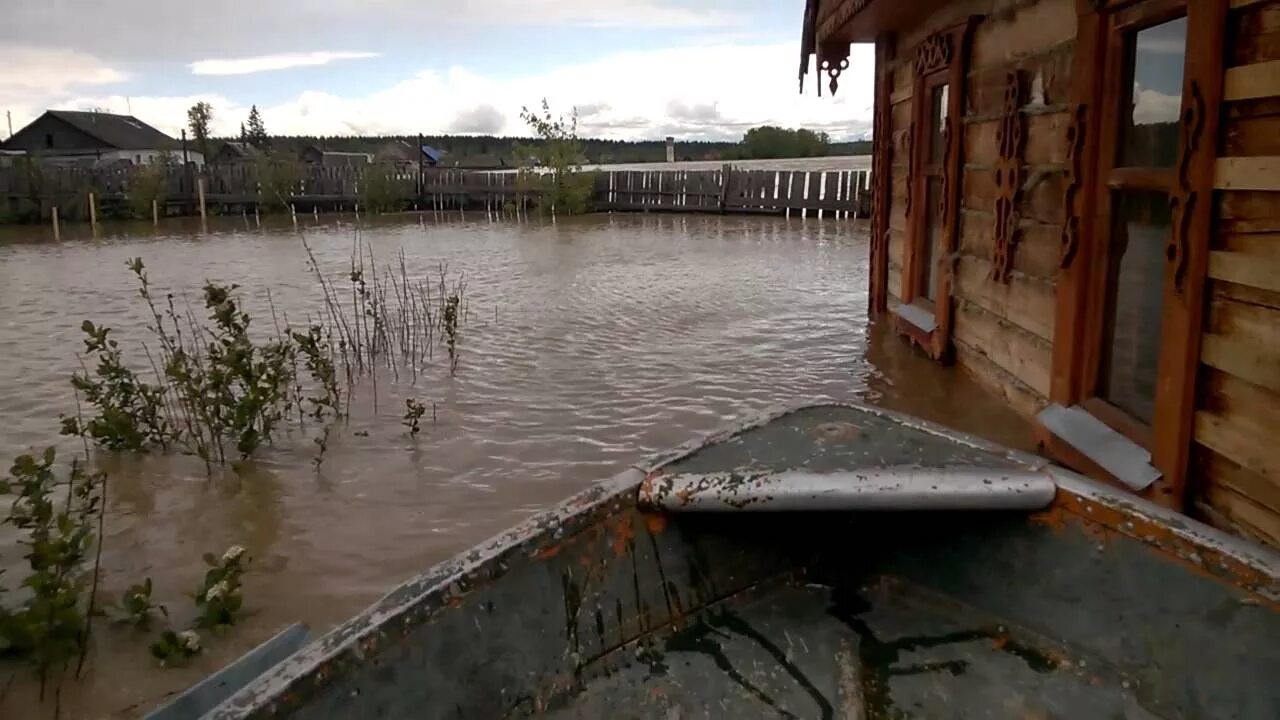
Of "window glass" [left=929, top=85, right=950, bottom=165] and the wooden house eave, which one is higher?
the wooden house eave

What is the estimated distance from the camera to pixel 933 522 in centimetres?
253

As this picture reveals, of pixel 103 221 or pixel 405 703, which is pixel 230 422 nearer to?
pixel 405 703

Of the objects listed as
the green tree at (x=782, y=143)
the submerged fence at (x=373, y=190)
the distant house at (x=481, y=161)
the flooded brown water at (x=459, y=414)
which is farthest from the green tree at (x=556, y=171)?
the green tree at (x=782, y=143)

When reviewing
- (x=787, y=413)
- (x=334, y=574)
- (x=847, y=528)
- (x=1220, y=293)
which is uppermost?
(x=1220, y=293)

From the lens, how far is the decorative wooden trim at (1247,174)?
2.72 meters

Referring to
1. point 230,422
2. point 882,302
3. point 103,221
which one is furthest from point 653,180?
point 230,422

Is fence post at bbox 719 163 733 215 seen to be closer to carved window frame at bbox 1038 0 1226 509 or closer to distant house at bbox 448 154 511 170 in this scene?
carved window frame at bbox 1038 0 1226 509

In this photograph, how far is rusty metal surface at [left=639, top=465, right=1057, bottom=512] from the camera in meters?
2.22

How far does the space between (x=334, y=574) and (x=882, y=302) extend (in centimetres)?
631

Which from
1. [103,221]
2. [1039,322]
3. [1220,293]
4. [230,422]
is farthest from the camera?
[103,221]

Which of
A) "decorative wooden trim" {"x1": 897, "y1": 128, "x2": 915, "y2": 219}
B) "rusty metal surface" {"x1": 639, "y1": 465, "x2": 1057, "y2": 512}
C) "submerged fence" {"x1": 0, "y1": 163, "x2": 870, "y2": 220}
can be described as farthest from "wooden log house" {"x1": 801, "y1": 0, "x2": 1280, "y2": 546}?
"submerged fence" {"x1": 0, "y1": 163, "x2": 870, "y2": 220}

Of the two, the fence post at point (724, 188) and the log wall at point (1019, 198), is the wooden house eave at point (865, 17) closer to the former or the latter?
the log wall at point (1019, 198)

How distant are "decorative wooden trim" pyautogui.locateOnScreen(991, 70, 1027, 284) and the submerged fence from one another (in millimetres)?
17067

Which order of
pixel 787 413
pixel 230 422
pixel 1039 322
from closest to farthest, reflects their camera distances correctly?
pixel 787 413, pixel 1039 322, pixel 230 422
